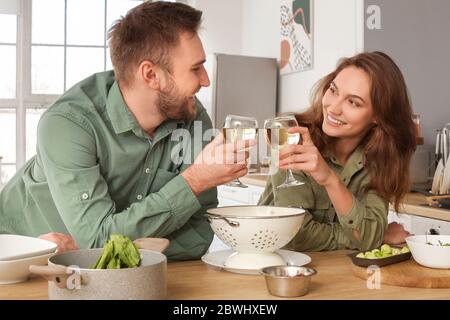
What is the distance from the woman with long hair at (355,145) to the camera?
1.78m

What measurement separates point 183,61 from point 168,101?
0.38ft

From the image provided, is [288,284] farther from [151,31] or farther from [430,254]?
[151,31]

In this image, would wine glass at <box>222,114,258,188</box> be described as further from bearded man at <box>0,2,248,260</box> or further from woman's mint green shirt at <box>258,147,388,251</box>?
woman's mint green shirt at <box>258,147,388,251</box>

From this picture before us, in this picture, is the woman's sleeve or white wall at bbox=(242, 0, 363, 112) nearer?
the woman's sleeve

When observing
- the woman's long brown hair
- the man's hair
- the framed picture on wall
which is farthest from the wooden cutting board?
the framed picture on wall

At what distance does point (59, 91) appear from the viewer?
17.4ft

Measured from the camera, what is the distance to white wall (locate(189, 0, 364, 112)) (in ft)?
12.7

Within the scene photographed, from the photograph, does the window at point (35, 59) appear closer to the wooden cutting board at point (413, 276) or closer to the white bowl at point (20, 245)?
the white bowl at point (20, 245)

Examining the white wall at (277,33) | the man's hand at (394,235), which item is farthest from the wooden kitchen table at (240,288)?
the white wall at (277,33)

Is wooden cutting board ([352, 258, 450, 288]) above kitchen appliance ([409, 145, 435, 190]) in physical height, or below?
below

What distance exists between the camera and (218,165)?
4.65 feet

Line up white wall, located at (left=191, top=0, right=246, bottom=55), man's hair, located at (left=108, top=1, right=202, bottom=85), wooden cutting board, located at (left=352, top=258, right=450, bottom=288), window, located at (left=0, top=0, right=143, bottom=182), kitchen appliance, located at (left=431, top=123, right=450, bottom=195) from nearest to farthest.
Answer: wooden cutting board, located at (left=352, top=258, right=450, bottom=288)
man's hair, located at (left=108, top=1, right=202, bottom=85)
kitchen appliance, located at (left=431, top=123, right=450, bottom=195)
window, located at (left=0, top=0, right=143, bottom=182)
white wall, located at (left=191, top=0, right=246, bottom=55)

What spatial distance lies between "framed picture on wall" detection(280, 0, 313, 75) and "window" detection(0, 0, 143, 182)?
67.8 inches
